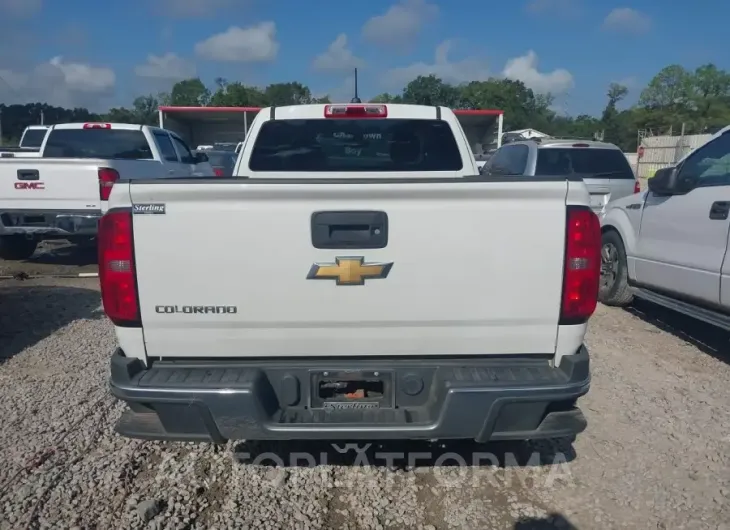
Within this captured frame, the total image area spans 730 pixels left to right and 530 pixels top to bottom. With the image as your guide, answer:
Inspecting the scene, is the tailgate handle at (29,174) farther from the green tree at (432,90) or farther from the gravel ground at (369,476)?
the green tree at (432,90)

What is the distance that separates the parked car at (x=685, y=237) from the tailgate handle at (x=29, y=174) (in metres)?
7.09

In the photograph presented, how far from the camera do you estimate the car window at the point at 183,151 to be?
11.7m

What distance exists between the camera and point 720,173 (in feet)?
18.4

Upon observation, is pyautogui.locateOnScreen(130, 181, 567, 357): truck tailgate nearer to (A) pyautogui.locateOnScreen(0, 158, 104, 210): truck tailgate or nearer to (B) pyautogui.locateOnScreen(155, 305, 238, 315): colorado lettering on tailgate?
(B) pyautogui.locateOnScreen(155, 305, 238, 315): colorado lettering on tailgate

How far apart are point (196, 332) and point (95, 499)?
113 centimetres

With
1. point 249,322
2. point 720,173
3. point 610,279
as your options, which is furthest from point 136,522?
point 610,279

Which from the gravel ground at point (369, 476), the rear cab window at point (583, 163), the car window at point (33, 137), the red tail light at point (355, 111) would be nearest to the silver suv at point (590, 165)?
the rear cab window at point (583, 163)

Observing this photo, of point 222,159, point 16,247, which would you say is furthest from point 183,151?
point 222,159

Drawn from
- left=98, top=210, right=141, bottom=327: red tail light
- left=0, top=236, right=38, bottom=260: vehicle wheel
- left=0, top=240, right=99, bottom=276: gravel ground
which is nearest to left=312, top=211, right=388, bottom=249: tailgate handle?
left=98, top=210, right=141, bottom=327: red tail light

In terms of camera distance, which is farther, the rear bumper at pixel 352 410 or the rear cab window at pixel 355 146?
the rear cab window at pixel 355 146

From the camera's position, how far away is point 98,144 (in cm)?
1086

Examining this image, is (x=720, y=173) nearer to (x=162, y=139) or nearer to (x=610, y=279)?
(x=610, y=279)

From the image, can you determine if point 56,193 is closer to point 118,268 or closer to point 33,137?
point 118,268

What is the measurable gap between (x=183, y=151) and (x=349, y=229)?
9991 millimetres
